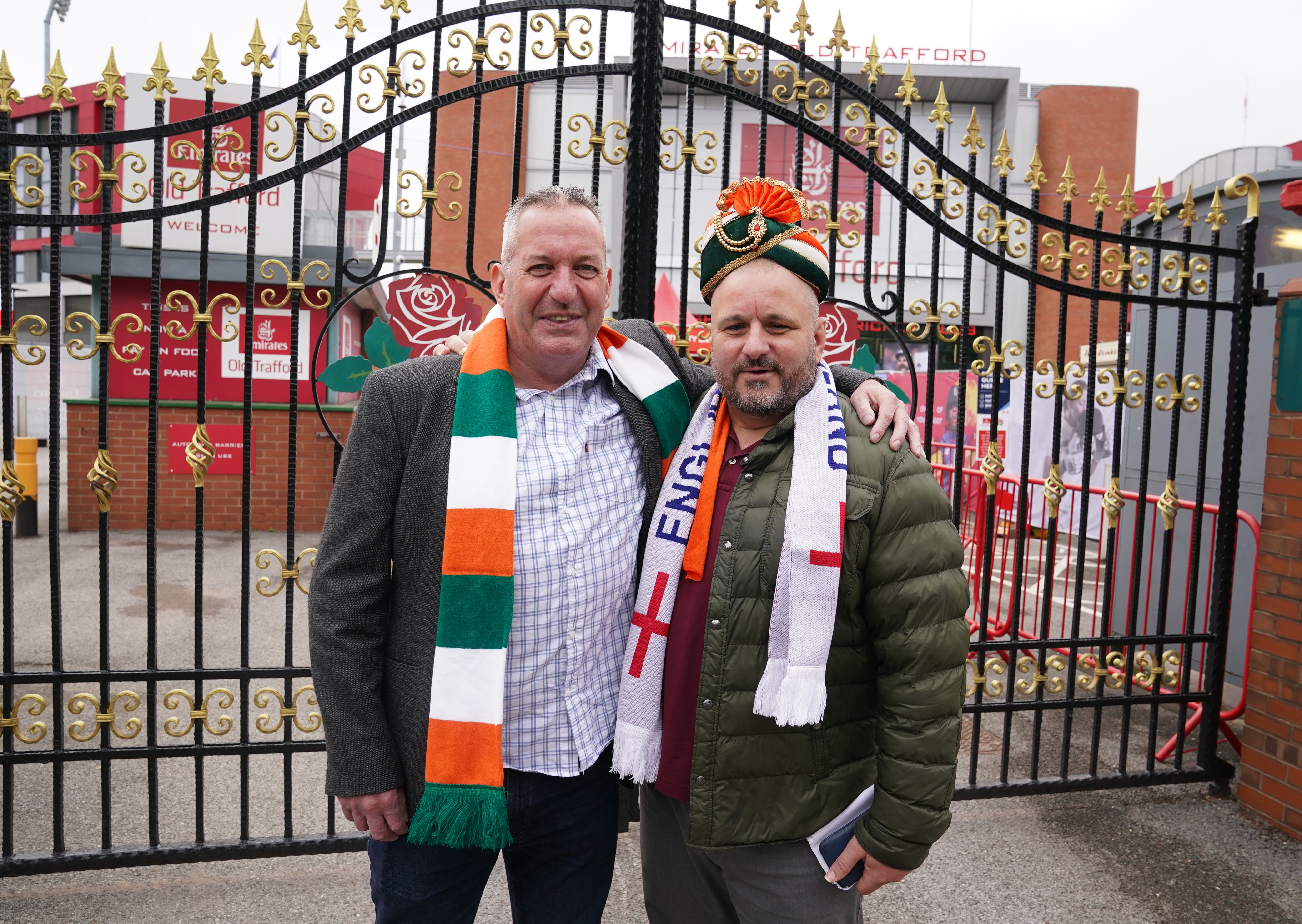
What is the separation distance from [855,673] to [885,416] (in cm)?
60

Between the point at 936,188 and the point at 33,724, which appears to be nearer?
the point at 33,724

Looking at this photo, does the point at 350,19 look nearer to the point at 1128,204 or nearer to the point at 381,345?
the point at 381,345

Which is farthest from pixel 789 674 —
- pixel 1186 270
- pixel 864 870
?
pixel 1186 270

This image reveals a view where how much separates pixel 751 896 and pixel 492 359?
1383mm

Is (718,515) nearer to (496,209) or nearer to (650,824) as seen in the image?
(650,824)

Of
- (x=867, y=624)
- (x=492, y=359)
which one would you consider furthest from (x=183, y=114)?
(x=867, y=624)

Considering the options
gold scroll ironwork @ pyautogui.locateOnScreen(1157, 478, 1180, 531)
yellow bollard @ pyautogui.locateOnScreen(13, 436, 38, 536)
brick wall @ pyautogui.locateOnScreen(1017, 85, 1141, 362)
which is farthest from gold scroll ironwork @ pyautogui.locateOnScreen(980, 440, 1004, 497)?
brick wall @ pyautogui.locateOnScreen(1017, 85, 1141, 362)

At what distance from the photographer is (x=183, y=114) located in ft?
39.7

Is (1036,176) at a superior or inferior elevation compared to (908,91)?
inferior

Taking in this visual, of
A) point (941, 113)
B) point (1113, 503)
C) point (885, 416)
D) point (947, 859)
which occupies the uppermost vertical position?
point (941, 113)

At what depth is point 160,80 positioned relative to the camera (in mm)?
2934

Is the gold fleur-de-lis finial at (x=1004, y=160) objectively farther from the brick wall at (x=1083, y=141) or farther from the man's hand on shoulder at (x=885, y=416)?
the brick wall at (x=1083, y=141)

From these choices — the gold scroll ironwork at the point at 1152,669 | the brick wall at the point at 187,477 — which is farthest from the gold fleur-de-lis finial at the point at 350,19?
the brick wall at the point at 187,477

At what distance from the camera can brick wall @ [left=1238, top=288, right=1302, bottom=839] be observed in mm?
3539
